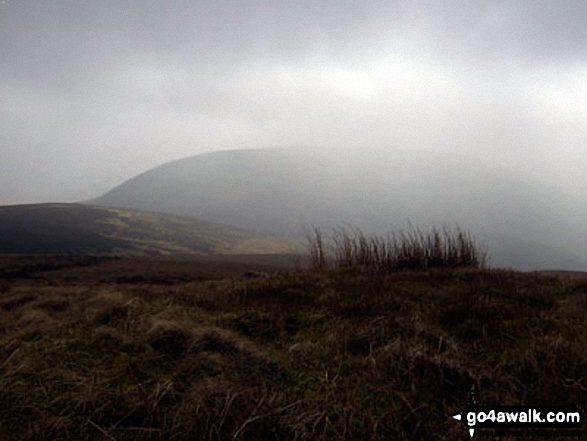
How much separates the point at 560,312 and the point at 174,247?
3685 centimetres

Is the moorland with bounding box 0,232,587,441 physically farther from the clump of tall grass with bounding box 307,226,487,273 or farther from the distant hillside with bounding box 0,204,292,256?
the distant hillside with bounding box 0,204,292,256

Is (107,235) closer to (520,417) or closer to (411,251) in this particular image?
(411,251)

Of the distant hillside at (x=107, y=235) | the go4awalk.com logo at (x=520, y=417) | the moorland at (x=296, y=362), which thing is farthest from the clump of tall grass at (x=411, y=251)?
the distant hillside at (x=107, y=235)

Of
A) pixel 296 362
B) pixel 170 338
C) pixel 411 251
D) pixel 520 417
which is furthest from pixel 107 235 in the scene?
pixel 520 417

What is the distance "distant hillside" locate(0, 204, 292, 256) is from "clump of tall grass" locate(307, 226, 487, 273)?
1890 centimetres

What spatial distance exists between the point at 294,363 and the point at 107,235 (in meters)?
37.8

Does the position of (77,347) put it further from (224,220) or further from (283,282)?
(224,220)

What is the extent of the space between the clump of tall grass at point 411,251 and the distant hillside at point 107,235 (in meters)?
18.9

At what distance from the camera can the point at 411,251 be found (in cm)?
908

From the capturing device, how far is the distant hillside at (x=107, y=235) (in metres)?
32.5

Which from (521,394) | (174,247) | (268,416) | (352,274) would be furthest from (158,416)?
(174,247)

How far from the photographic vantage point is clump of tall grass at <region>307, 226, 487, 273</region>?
898 cm

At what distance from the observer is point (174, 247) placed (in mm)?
39094

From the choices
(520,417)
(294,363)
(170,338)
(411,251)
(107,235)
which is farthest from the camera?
(107,235)
